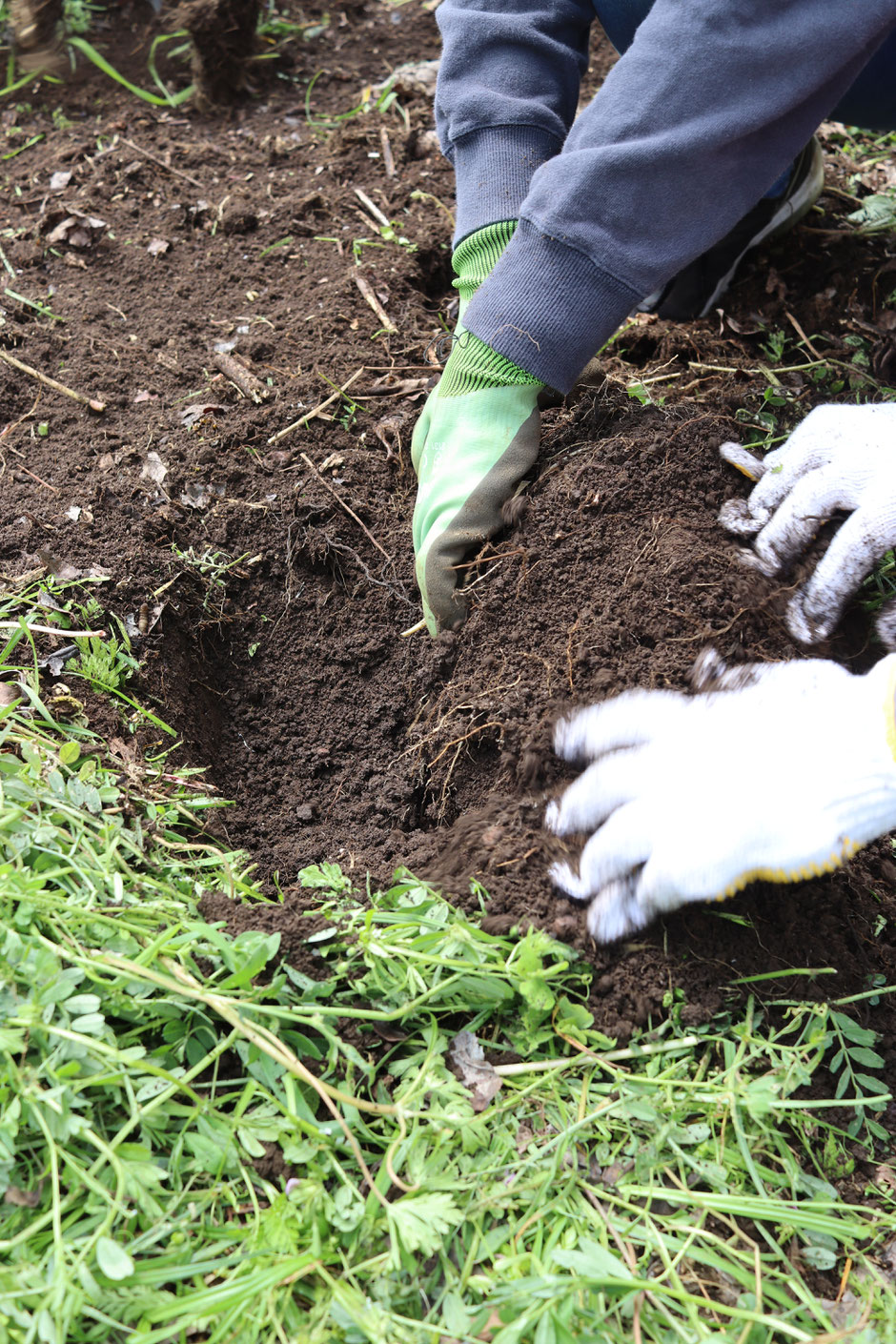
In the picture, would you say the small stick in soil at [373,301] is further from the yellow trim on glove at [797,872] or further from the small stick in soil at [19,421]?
the yellow trim on glove at [797,872]

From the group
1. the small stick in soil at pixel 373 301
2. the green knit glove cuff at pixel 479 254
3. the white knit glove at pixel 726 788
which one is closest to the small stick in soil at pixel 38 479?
the small stick in soil at pixel 373 301

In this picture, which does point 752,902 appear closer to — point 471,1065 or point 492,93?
point 471,1065

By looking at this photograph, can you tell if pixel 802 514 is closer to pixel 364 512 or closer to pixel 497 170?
pixel 364 512

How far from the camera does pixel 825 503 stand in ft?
6.27

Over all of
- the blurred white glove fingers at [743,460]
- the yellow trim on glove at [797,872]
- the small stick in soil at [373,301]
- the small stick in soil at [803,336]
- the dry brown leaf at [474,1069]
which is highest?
the small stick in soil at [803,336]

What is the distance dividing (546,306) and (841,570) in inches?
34.6

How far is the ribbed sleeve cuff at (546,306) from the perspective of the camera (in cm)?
203

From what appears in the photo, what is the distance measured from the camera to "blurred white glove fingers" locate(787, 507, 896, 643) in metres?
1.81

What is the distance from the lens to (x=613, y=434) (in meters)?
2.14

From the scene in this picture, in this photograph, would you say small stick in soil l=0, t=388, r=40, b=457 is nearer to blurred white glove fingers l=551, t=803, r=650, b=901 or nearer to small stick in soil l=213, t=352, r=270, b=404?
small stick in soil l=213, t=352, r=270, b=404

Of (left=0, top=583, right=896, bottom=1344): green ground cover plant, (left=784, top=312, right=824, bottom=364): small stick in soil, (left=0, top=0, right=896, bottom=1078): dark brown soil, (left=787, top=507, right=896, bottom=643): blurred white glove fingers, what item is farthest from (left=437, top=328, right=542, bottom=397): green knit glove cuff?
(left=0, top=583, right=896, bottom=1344): green ground cover plant

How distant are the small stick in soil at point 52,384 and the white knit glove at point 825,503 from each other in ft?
5.79

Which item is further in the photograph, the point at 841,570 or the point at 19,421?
the point at 19,421

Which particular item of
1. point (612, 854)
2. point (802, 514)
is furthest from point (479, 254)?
point (612, 854)
